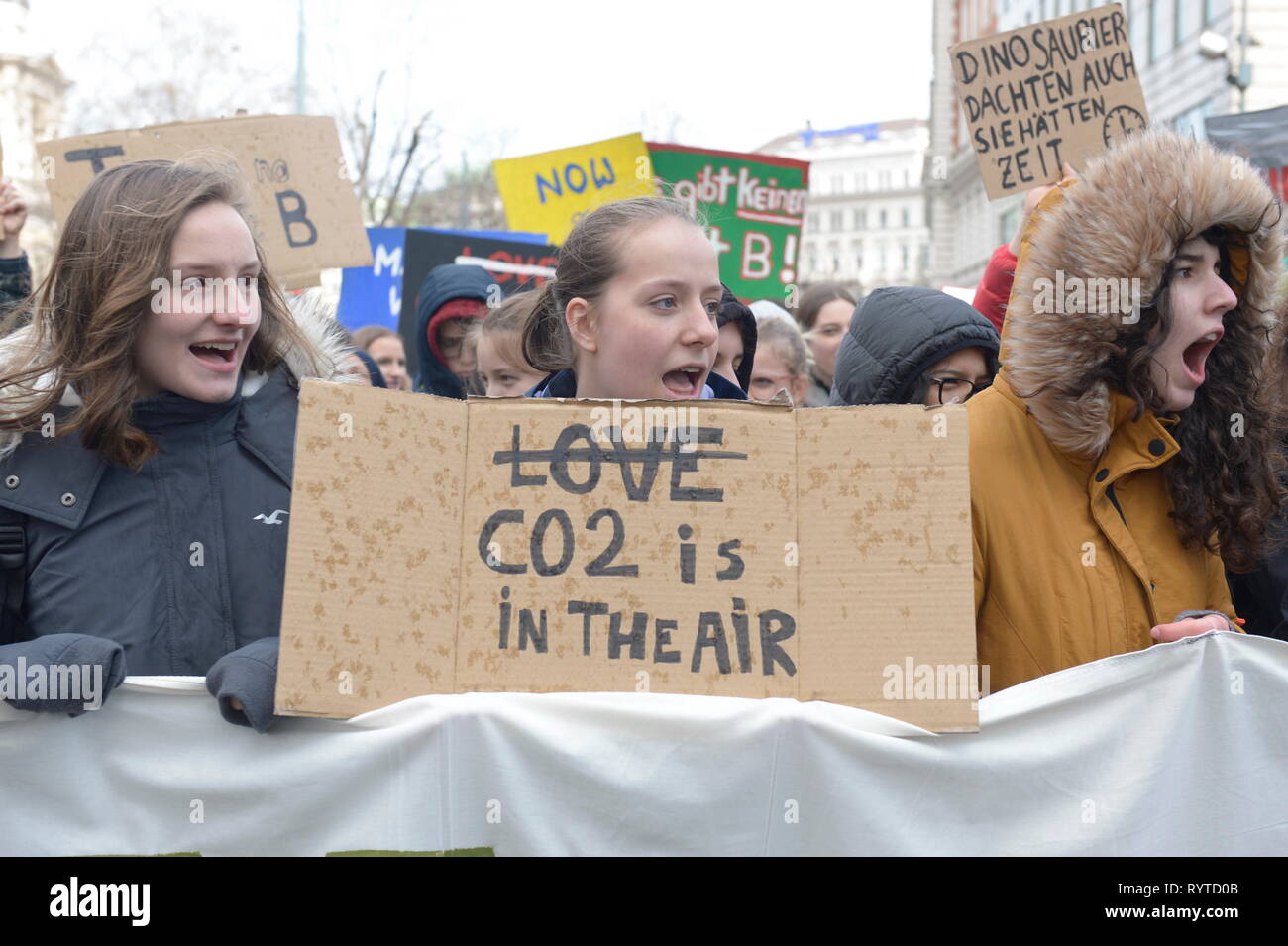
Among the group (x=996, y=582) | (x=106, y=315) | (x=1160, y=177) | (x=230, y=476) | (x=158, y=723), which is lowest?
(x=158, y=723)

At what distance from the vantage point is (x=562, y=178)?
912cm

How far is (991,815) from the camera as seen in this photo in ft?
7.54

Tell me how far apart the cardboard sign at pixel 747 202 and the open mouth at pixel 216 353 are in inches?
234

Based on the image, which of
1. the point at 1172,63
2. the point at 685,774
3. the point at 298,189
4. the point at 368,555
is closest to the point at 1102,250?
the point at 685,774

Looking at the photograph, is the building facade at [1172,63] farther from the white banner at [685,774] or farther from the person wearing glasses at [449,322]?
the white banner at [685,774]

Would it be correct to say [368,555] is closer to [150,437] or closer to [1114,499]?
[150,437]

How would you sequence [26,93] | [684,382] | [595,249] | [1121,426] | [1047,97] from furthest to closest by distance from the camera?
[26,93], [1047,97], [595,249], [684,382], [1121,426]

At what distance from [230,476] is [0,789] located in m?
0.69

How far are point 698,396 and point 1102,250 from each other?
89 centimetres

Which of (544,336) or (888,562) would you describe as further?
(544,336)

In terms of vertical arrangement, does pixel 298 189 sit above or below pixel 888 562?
above
